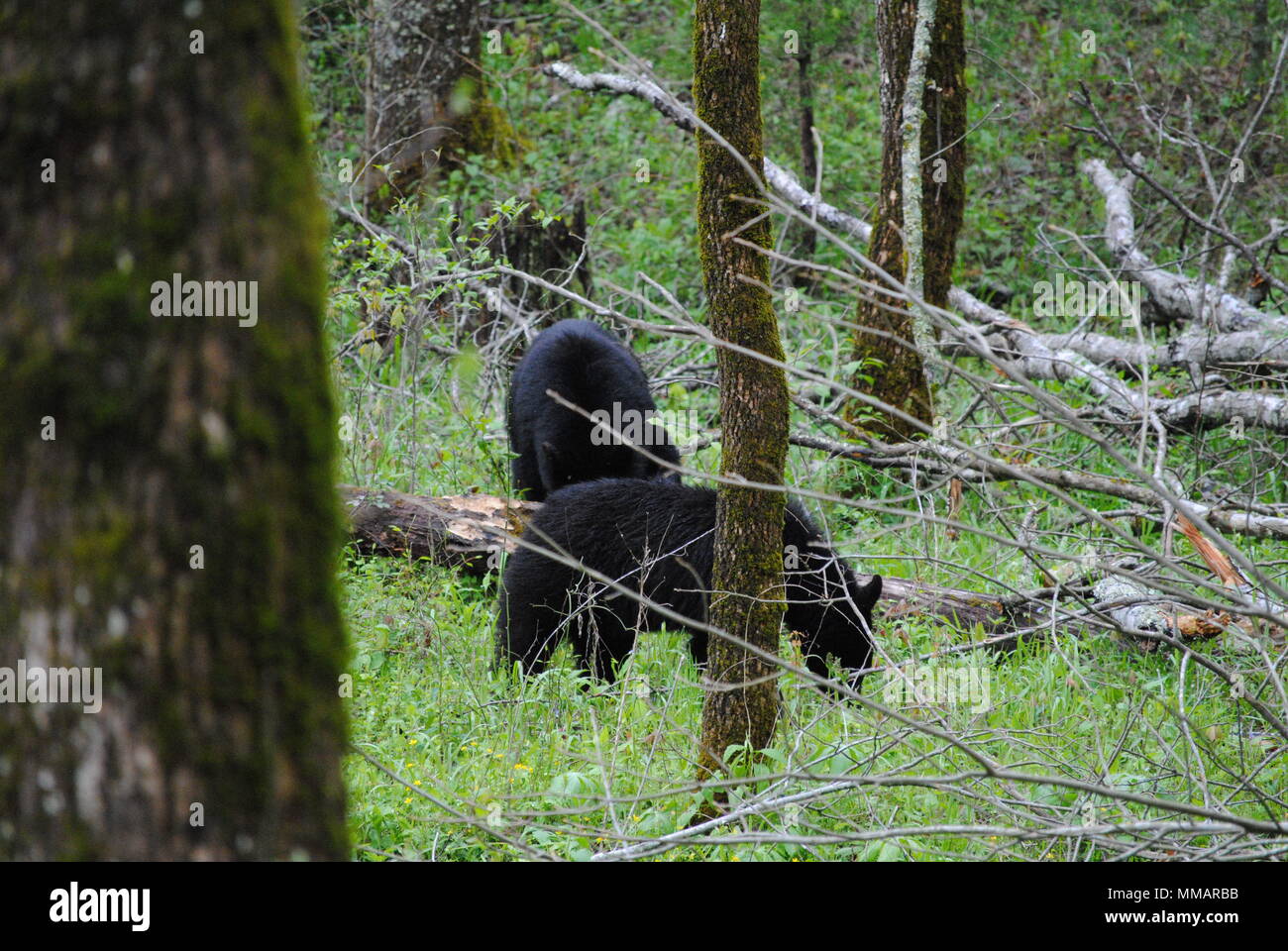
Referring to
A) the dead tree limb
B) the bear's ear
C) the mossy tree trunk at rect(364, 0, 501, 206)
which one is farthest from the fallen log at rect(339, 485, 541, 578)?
the mossy tree trunk at rect(364, 0, 501, 206)

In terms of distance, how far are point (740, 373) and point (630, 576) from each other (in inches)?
79.5

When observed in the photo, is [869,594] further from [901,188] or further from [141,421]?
[141,421]

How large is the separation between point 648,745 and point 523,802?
695mm

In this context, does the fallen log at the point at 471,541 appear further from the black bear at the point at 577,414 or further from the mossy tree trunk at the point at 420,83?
the mossy tree trunk at the point at 420,83

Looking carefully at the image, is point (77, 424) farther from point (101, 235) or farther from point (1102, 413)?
point (1102, 413)

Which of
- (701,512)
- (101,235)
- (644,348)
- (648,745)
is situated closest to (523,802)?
(648,745)

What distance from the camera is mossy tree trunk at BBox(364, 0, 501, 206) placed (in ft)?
35.9

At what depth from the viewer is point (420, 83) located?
36.0ft

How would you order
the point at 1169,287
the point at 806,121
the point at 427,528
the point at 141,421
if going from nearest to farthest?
the point at 141,421
the point at 427,528
the point at 1169,287
the point at 806,121

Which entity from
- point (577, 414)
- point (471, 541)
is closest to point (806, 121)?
point (577, 414)

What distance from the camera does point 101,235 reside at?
1434mm

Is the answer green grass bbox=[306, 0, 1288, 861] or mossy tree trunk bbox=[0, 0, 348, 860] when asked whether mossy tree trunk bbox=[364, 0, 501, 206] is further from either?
mossy tree trunk bbox=[0, 0, 348, 860]

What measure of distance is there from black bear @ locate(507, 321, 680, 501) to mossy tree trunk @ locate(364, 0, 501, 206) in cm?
430

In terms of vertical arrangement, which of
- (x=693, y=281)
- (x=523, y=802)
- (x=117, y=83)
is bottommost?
(x=523, y=802)
